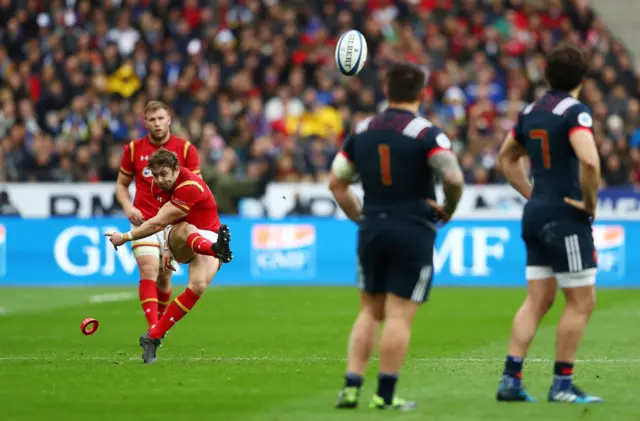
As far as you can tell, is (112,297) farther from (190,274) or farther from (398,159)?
(398,159)

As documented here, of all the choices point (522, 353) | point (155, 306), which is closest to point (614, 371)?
point (522, 353)

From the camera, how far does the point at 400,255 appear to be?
8109 millimetres

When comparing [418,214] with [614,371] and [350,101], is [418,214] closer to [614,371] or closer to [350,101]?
[614,371]

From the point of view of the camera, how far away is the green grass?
8383 mm

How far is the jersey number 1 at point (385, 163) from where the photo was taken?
810 centimetres

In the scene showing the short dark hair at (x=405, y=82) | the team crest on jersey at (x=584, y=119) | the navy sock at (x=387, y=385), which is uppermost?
the short dark hair at (x=405, y=82)

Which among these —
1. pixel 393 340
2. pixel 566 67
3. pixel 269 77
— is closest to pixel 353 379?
pixel 393 340

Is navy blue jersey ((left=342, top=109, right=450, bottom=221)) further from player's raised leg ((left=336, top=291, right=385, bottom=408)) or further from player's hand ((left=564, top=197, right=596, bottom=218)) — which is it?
player's hand ((left=564, top=197, right=596, bottom=218))

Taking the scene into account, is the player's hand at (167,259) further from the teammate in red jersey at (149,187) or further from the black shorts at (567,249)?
the black shorts at (567,249)

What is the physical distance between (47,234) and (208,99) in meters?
5.60

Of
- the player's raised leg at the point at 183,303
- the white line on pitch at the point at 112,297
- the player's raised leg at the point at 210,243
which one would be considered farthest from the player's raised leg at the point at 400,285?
the white line on pitch at the point at 112,297

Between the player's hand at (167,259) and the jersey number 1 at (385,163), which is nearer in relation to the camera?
the jersey number 1 at (385,163)

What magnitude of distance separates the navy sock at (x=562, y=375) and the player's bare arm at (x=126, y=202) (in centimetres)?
483

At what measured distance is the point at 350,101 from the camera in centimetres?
2622
